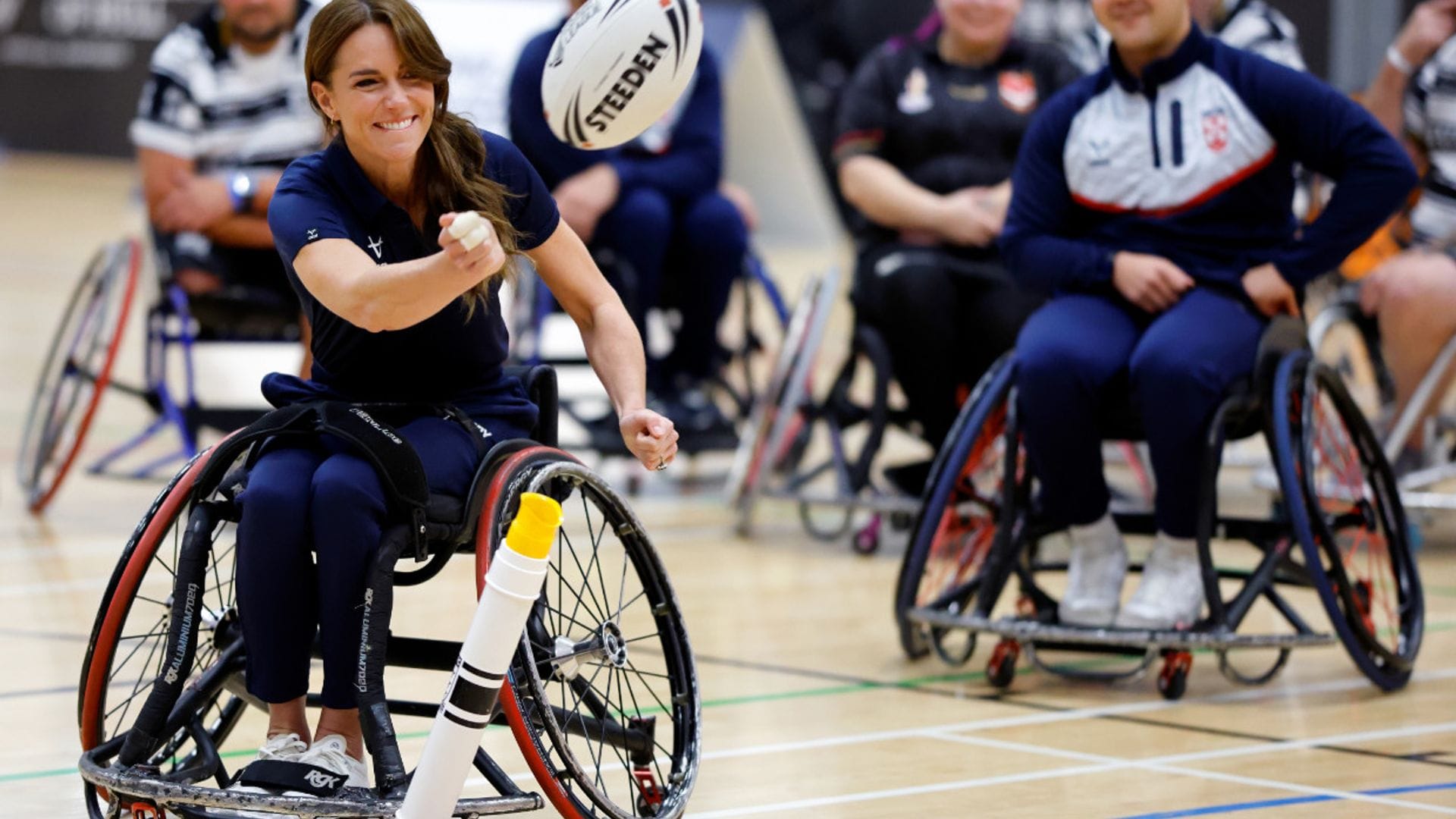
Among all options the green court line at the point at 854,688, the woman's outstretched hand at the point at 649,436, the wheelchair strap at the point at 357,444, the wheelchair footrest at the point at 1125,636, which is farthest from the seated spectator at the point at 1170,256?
the wheelchair strap at the point at 357,444

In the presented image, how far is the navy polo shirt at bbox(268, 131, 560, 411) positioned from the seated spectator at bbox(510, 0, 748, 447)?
8.75ft

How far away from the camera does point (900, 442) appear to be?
289 inches

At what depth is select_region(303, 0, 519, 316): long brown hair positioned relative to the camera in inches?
99.8

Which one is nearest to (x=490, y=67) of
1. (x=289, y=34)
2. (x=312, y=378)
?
(x=289, y=34)

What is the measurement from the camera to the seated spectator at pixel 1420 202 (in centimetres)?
505

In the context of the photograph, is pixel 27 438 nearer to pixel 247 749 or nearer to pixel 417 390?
pixel 247 749

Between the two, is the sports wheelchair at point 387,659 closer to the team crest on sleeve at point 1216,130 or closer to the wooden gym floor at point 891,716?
the wooden gym floor at point 891,716

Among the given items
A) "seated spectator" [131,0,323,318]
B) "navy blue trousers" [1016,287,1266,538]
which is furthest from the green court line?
"seated spectator" [131,0,323,318]

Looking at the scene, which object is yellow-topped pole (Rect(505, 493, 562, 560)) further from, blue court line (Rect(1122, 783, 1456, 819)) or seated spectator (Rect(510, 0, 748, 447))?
seated spectator (Rect(510, 0, 748, 447))

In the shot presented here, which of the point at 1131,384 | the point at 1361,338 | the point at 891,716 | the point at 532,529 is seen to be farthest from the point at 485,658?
the point at 1361,338

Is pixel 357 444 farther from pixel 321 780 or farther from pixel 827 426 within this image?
pixel 827 426

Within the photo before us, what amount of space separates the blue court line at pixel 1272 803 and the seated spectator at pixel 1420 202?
230cm

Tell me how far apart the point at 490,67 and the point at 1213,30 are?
2.78 meters

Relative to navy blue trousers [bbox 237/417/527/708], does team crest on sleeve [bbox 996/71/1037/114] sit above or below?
below
